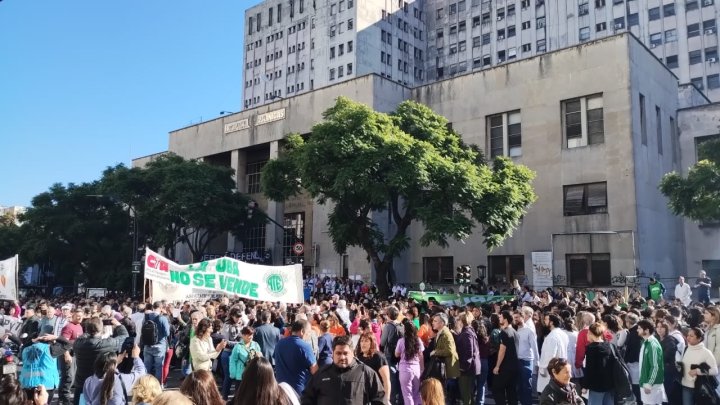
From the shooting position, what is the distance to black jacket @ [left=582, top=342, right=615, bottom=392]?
8.12 meters

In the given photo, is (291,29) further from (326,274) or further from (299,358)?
(299,358)

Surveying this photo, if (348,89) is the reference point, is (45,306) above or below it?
below

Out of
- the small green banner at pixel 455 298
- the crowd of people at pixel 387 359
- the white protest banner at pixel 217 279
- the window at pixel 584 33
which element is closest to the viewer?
the crowd of people at pixel 387 359

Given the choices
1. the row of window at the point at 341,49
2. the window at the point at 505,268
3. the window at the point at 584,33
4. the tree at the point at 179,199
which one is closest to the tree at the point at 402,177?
the window at the point at 505,268

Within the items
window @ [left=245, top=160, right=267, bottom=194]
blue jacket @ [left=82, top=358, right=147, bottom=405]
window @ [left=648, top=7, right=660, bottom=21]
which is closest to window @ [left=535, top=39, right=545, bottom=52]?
window @ [left=648, top=7, right=660, bottom=21]

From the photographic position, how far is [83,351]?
9109 mm

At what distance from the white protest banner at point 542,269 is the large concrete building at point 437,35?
36.9 m

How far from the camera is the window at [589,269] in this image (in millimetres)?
31891

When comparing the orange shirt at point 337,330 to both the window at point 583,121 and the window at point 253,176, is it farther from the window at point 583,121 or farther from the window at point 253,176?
the window at point 253,176

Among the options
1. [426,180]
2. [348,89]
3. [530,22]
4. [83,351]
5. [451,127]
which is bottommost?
[83,351]

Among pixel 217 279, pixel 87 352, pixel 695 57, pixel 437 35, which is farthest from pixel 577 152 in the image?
pixel 437 35

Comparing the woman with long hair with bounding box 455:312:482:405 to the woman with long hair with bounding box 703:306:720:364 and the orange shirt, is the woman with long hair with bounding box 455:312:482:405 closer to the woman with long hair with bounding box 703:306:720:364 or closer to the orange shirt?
the orange shirt

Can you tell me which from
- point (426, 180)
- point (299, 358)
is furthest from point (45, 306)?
point (426, 180)

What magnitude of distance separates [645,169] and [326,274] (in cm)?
1989
